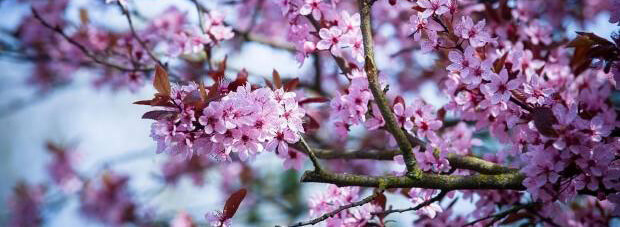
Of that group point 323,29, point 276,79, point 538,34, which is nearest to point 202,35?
point 276,79

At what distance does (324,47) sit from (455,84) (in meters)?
0.57

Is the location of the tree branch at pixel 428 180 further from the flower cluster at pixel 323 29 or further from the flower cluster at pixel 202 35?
the flower cluster at pixel 202 35

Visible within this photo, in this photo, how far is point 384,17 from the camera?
481 centimetres

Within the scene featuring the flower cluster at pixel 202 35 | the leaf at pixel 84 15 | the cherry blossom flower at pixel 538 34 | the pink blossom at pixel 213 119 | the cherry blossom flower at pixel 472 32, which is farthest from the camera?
the leaf at pixel 84 15

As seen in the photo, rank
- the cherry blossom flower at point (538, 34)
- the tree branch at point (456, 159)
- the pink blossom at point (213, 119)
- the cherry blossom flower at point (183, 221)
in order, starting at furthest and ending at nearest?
the cherry blossom flower at point (183, 221) → the cherry blossom flower at point (538, 34) → the tree branch at point (456, 159) → the pink blossom at point (213, 119)

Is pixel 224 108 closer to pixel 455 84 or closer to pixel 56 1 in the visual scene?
pixel 455 84

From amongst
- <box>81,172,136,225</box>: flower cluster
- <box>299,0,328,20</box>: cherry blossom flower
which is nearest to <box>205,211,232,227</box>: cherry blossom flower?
<box>299,0,328,20</box>: cherry blossom flower

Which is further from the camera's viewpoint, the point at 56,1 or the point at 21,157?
the point at 21,157

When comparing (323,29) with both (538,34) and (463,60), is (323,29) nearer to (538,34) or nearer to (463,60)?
(463,60)

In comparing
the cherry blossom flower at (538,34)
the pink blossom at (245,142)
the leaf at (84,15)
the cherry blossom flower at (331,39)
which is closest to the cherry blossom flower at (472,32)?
the cherry blossom flower at (331,39)

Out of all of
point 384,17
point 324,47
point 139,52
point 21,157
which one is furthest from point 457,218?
point 21,157

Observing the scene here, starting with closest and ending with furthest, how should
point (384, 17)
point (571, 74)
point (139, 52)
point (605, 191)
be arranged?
point (605, 191)
point (571, 74)
point (139, 52)
point (384, 17)

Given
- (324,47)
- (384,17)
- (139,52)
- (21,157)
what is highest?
(21,157)

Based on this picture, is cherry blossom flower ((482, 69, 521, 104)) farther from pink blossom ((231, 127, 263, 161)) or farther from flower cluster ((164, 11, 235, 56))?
flower cluster ((164, 11, 235, 56))
